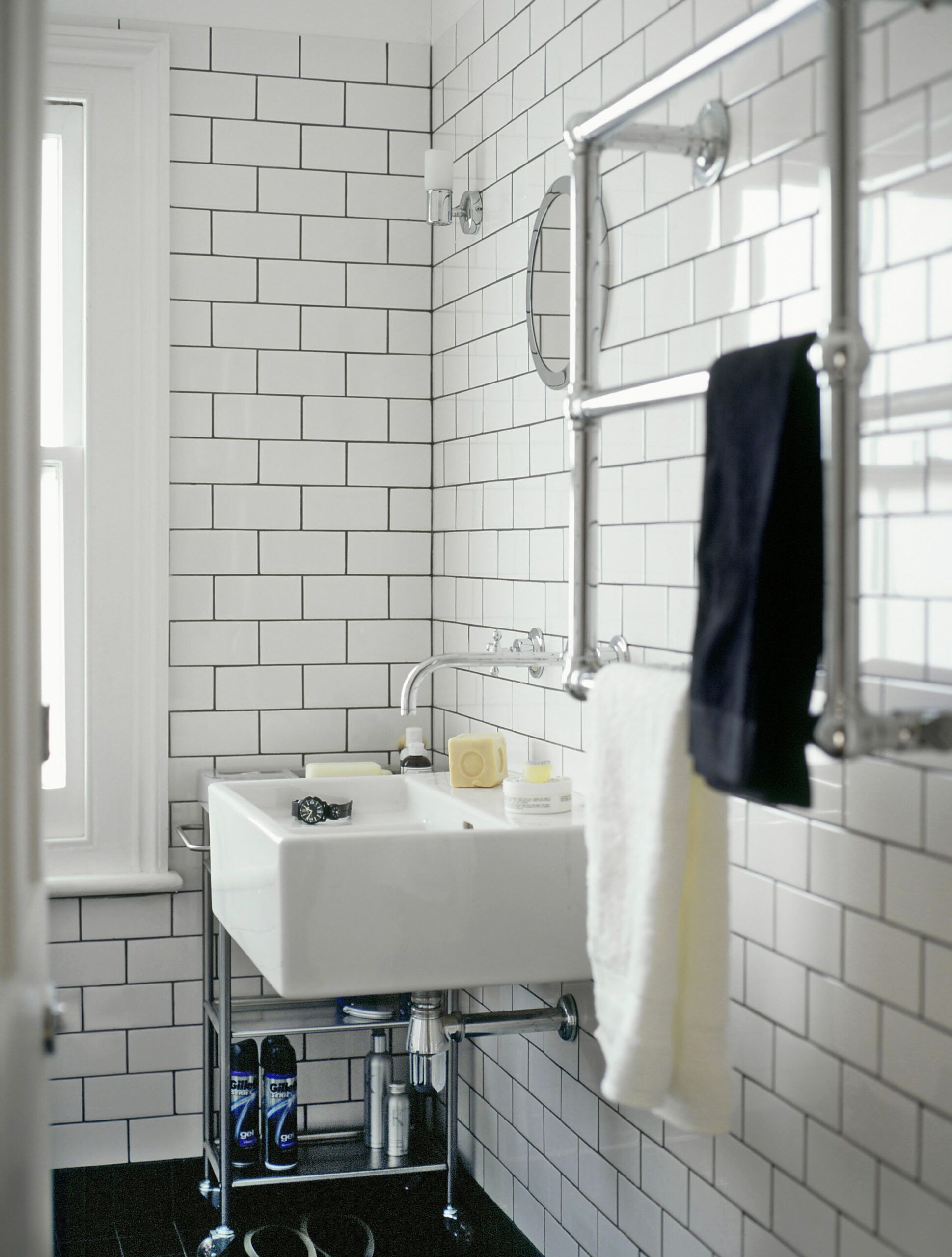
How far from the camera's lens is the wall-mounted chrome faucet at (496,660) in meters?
2.10

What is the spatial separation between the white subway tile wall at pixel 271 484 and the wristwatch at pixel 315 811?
22.4 inches

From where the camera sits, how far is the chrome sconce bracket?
277 centimetres

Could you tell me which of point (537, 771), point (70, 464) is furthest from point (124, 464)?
point (537, 771)

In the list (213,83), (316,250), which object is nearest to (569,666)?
(316,250)

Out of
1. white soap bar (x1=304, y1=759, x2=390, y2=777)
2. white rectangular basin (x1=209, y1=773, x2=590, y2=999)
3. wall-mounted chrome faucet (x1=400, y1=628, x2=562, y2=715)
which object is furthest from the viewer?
white soap bar (x1=304, y1=759, x2=390, y2=777)

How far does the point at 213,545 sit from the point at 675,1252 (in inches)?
70.0

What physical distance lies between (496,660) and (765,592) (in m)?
1.10

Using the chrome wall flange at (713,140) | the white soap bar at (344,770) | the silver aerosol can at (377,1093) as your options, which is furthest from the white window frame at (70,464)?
the chrome wall flange at (713,140)

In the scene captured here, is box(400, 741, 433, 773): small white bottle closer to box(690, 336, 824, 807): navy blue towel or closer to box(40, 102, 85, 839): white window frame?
box(40, 102, 85, 839): white window frame

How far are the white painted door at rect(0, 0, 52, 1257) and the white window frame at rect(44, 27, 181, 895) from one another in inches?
76.1

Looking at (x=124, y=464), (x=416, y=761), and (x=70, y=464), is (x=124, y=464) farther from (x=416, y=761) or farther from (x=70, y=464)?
(x=416, y=761)

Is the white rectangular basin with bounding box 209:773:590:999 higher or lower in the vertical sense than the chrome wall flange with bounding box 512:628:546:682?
lower

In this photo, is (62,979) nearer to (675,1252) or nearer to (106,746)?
(106,746)

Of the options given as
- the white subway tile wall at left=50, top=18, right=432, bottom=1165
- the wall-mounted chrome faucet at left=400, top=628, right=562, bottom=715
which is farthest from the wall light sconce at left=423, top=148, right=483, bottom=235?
the wall-mounted chrome faucet at left=400, top=628, right=562, bottom=715
